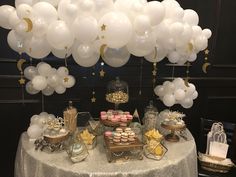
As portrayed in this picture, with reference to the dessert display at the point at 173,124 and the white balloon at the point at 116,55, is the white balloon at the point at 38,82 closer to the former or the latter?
the white balloon at the point at 116,55

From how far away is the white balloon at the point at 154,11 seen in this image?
6.59 ft

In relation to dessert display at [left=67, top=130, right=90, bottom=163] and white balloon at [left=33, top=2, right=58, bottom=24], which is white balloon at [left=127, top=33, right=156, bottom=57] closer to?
white balloon at [left=33, top=2, right=58, bottom=24]

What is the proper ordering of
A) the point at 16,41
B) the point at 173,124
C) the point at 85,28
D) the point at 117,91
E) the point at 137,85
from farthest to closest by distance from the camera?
1. the point at 137,85
2. the point at 117,91
3. the point at 173,124
4. the point at 16,41
5. the point at 85,28

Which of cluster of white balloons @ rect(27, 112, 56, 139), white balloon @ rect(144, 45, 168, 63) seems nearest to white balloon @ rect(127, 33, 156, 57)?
white balloon @ rect(144, 45, 168, 63)

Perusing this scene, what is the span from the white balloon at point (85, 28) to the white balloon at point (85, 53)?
116 millimetres

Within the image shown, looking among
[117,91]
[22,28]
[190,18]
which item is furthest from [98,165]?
[190,18]

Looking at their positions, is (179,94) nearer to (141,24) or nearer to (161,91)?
(161,91)

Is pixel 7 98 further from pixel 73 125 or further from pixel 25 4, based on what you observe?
pixel 25 4

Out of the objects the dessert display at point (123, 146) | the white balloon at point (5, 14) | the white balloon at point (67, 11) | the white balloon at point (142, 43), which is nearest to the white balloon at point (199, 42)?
the white balloon at point (142, 43)

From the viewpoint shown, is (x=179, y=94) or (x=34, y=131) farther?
(x=179, y=94)

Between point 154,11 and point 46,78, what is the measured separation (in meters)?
1.12

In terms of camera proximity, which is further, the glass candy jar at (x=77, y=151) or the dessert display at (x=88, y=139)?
the dessert display at (x=88, y=139)

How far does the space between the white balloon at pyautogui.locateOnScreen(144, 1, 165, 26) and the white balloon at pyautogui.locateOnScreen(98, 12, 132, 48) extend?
0.63 feet

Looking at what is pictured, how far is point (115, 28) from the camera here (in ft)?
6.18
